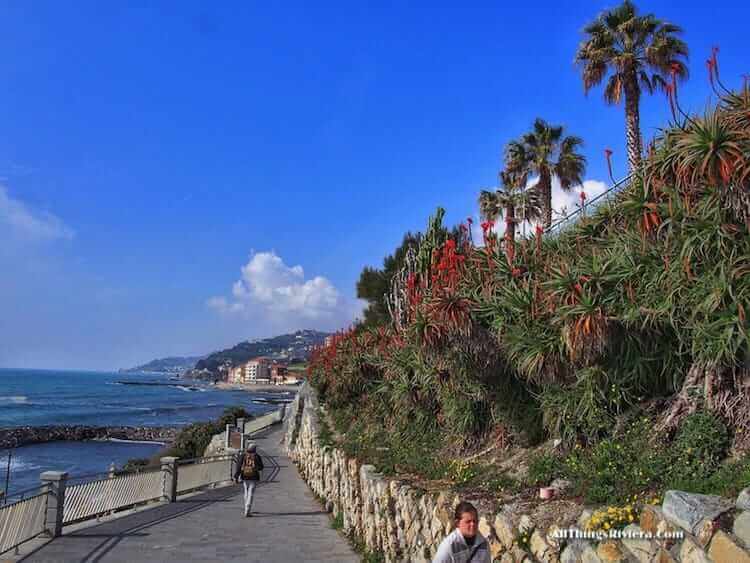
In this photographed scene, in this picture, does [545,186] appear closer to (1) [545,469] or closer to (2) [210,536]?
(2) [210,536]

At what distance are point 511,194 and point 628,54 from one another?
9.89 meters

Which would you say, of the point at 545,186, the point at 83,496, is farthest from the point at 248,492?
the point at 545,186

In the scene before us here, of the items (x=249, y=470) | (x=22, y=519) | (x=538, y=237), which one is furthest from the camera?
(x=249, y=470)

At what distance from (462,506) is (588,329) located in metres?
2.75

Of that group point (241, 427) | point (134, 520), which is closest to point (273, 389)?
point (241, 427)

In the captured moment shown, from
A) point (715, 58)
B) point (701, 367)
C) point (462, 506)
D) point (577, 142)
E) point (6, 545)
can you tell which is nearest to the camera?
point (462, 506)

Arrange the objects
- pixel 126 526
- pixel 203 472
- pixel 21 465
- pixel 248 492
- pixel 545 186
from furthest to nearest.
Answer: pixel 21 465 → pixel 545 186 → pixel 203 472 → pixel 248 492 → pixel 126 526

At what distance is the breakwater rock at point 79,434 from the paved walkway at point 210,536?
146ft

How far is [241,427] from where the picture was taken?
30.0 metres

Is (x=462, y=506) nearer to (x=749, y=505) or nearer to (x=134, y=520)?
(x=749, y=505)

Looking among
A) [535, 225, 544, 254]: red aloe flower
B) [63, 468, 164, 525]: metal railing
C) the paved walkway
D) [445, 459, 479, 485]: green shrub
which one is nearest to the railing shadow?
the paved walkway

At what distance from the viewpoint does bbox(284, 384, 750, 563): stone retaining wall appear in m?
4.10

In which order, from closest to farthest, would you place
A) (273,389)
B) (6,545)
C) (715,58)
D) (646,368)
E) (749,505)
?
(749,505)
(715,58)
(646,368)
(6,545)
(273,389)

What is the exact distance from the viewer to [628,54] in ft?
70.0
